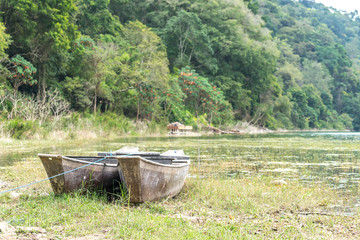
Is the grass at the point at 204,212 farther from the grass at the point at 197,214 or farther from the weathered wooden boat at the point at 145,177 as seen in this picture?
the weathered wooden boat at the point at 145,177

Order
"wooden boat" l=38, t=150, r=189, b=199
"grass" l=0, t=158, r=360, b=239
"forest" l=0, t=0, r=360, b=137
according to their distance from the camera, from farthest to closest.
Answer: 1. "forest" l=0, t=0, r=360, b=137
2. "wooden boat" l=38, t=150, r=189, b=199
3. "grass" l=0, t=158, r=360, b=239

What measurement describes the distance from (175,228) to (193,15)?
35.7 metres

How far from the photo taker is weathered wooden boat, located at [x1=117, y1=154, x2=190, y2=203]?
17.2 feet

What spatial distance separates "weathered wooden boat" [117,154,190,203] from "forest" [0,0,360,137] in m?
12.2

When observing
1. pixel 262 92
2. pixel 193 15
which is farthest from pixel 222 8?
pixel 262 92

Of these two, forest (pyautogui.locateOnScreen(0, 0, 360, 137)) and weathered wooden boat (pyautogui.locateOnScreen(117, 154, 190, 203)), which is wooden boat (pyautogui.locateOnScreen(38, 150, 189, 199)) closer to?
weathered wooden boat (pyautogui.locateOnScreen(117, 154, 190, 203))

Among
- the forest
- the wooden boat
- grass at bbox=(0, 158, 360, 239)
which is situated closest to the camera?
grass at bbox=(0, 158, 360, 239)

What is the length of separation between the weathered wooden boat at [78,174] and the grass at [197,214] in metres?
0.15

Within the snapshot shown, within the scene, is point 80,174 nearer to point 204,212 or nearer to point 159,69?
point 204,212

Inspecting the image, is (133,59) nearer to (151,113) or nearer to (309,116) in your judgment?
(151,113)

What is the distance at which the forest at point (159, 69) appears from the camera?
2098cm

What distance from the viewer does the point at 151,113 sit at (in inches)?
1177

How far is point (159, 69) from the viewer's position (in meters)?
29.5

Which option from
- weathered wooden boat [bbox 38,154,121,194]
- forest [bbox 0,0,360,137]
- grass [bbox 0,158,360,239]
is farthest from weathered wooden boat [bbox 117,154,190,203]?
forest [bbox 0,0,360,137]
